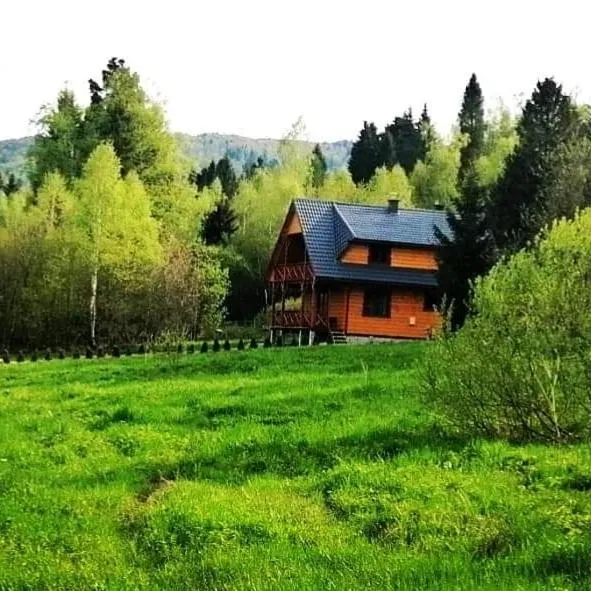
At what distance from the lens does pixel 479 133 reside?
2876 inches

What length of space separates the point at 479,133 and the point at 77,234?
4321 centimetres

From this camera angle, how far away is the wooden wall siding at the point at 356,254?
3834cm

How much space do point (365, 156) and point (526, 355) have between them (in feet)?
236

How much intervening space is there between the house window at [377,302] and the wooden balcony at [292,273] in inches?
110

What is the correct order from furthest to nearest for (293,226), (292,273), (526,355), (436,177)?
1. (436,177)
2. (293,226)
3. (292,273)
4. (526,355)

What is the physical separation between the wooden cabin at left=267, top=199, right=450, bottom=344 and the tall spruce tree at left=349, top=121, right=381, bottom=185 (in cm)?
3830

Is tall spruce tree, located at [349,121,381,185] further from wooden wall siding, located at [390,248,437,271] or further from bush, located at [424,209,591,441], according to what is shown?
bush, located at [424,209,591,441]

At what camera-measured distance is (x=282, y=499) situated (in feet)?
28.6

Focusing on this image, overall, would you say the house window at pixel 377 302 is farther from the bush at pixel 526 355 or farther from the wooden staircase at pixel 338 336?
the bush at pixel 526 355

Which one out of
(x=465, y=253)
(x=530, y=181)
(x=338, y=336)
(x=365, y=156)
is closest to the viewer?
(x=465, y=253)

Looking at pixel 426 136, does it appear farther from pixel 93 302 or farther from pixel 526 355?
pixel 526 355

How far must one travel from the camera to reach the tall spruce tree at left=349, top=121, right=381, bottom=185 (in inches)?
3135

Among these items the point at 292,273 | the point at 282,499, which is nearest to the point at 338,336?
the point at 292,273

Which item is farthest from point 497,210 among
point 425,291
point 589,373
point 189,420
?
point 589,373
